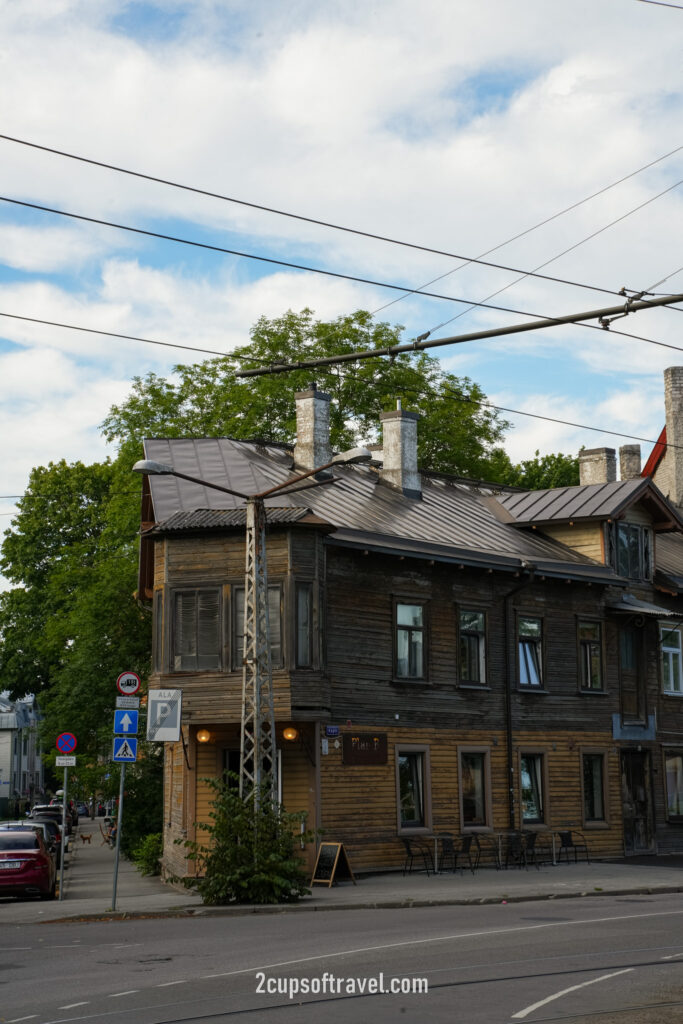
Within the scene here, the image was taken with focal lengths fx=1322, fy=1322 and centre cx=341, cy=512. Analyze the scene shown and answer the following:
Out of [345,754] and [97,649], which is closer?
[345,754]

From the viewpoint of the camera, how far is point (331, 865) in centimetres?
2430

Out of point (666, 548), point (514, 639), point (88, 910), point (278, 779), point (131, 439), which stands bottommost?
point (88, 910)

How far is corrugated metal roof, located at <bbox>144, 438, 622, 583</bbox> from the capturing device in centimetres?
2823

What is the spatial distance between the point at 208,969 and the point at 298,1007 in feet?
8.21

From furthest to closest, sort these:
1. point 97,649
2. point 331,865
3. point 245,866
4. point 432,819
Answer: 1. point 97,649
2. point 432,819
3. point 331,865
4. point 245,866

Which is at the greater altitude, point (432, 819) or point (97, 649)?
point (97, 649)

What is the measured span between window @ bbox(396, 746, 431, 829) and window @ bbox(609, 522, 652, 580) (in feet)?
27.6

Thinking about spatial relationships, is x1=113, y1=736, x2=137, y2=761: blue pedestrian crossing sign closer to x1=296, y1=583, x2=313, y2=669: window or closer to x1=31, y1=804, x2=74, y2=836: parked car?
x1=296, y1=583, x2=313, y2=669: window

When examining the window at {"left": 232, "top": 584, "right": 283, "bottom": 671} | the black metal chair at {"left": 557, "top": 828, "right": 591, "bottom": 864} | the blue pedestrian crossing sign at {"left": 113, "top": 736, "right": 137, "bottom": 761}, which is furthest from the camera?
the black metal chair at {"left": 557, "top": 828, "right": 591, "bottom": 864}

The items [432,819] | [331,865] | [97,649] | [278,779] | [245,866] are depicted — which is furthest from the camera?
[97,649]

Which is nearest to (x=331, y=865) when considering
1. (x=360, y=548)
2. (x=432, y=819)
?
→ (x=432, y=819)

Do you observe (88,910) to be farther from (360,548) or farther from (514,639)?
(514,639)

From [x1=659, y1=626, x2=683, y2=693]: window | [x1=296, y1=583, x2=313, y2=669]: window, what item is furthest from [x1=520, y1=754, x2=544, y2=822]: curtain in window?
[x1=296, y1=583, x2=313, y2=669]: window

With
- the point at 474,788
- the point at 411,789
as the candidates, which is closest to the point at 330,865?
the point at 411,789
